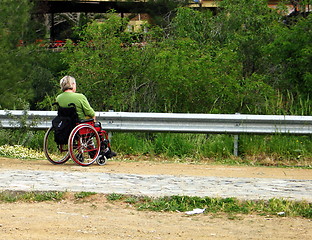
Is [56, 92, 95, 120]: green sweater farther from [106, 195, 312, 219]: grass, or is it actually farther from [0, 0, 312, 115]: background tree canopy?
[106, 195, 312, 219]: grass

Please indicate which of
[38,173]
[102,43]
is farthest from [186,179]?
[102,43]

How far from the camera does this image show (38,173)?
883 centimetres

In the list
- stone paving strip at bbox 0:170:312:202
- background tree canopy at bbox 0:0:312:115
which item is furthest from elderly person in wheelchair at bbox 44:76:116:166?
background tree canopy at bbox 0:0:312:115

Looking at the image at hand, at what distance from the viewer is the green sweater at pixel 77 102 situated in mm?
9992

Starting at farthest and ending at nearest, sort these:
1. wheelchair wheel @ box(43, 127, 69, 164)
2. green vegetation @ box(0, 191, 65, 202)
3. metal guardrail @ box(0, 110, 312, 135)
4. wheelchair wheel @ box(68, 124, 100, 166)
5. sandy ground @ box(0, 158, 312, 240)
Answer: metal guardrail @ box(0, 110, 312, 135) → wheelchair wheel @ box(43, 127, 69, 164) → wheelchair wheel @ box(68, 124, 100, 166) → green vegetation @ box(0, 191, 65, 202) → sandy ground @ box(0, 158, 312, 240)

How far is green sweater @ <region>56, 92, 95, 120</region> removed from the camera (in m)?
9.99

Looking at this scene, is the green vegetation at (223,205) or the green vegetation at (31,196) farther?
the green vegetation at (31,196)

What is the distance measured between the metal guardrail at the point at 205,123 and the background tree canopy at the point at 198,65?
1.51 m

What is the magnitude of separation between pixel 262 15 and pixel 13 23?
1507 centimetres

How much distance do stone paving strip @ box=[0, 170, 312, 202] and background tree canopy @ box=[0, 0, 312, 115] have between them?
14.1ft

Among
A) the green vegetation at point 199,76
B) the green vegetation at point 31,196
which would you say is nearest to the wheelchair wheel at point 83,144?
the green vegetation at point 199,76

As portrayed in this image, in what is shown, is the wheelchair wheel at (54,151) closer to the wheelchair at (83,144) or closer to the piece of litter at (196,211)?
the wheelchair at (83,144)

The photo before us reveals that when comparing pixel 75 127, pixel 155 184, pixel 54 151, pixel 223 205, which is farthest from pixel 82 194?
pixel 54 151

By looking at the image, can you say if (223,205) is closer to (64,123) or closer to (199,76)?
(64,123)
